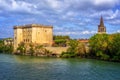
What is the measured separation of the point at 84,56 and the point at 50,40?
25397 millimetres

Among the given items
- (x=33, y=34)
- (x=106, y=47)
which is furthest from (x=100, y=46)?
(x=33, y=34)

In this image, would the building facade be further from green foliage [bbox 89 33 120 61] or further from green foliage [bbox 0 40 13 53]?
green foliage [bbox 89 33 120 61]

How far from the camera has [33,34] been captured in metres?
79.5

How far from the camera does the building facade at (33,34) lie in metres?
79.8

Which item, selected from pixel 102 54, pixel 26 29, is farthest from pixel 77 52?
pixel 26 29

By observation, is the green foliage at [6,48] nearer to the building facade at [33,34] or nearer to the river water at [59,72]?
the building facade at [33,34]

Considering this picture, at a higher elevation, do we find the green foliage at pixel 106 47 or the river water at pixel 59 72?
the green foliage at pixel 106 47

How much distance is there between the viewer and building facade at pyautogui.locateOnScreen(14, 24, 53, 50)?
79750 mm

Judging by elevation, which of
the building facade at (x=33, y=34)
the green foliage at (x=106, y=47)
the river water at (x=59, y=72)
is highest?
the building facade at (x=33, y=34)

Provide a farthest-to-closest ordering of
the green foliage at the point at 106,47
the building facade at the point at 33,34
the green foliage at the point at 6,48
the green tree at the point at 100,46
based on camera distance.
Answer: the green foliage at the point at 6,48 < the building facade at the point at 33,34 < the green tree at the point at 100,46 < the green foliage at the point at 106,47

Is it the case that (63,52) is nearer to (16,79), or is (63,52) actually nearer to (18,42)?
(18,42)

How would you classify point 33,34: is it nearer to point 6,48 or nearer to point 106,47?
point 6,48

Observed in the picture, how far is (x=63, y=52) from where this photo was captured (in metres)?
64.7

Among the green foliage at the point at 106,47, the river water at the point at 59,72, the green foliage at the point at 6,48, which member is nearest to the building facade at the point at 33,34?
the green foliage at the point at 6,48
